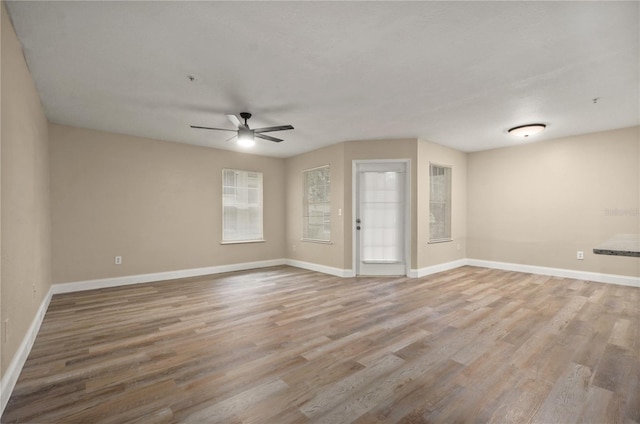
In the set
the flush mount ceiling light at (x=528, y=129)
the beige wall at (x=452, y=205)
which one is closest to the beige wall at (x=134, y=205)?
the beige wall at (x=452, y=205)

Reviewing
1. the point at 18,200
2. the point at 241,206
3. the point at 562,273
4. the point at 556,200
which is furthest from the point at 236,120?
the point at 562,273

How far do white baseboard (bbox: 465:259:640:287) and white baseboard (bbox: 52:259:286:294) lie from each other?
461 centimetres

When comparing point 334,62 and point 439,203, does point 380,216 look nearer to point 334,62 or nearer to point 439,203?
point 439,203

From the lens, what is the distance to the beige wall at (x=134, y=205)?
14.6ft

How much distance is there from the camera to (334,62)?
2.67 m

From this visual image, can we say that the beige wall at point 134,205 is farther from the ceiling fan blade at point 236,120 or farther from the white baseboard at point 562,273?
the white baseboard at point 562,273

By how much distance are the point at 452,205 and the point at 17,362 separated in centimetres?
653

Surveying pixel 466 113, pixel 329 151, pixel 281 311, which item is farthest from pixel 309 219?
pixel 466 113

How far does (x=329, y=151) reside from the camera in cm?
581

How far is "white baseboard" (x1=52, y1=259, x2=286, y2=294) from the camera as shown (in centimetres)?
444

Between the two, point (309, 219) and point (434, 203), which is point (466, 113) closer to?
point (434, 203)

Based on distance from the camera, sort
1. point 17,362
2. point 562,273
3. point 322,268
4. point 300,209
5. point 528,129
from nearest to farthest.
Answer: point 17,362
point 528,129
point 562,273
point 322,268
point 300,209

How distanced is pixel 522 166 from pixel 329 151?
3779 millimetres

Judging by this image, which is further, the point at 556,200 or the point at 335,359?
the point at 556,200
